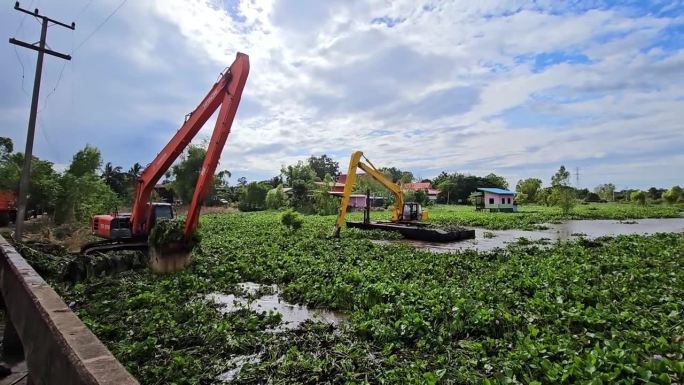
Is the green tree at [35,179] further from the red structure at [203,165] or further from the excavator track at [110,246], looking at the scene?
the excavator track at [110,246]

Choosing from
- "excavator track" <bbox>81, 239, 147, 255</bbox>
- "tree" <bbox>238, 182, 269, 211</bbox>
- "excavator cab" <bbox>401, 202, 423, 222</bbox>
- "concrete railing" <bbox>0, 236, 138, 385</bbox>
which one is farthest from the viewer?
"tree" <bbox>238, 182, 269, 211</bbox>

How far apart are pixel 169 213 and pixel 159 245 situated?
3691 mm

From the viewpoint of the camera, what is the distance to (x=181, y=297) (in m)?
7.96

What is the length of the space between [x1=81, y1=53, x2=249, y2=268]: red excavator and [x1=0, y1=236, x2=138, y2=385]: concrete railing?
258 inches

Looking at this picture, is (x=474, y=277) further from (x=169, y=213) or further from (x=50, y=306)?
(x=169, y=213)

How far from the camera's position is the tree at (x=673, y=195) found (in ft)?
205

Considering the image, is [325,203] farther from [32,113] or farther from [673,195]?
[673,195]

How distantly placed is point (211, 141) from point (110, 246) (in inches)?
191

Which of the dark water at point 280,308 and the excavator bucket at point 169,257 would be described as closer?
the dark water at point 280,308

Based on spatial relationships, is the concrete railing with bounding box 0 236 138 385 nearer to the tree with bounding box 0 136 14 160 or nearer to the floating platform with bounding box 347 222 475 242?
the floating platform with bounding box 347 222 475 242

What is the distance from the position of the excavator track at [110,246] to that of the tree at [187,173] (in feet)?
124

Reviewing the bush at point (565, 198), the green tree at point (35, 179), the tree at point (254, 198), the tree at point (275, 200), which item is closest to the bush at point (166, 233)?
the green tree at point (35, 179)

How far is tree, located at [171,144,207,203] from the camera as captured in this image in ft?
162

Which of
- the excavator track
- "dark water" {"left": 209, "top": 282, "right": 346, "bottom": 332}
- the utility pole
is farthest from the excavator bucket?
the utility pole
